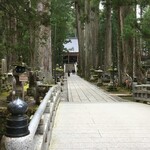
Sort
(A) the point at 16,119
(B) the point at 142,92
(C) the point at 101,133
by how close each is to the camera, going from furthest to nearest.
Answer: (B) the point at 142,92 → (C) the point at 101,133 → (A) the point at 16,119

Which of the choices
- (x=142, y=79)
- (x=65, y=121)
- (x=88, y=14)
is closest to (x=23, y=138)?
(x=65, y=121)

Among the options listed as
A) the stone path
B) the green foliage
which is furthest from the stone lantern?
the green foliage

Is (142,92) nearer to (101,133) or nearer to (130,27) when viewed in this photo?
(130,27)

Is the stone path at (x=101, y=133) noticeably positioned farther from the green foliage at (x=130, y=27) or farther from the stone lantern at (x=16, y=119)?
the green foliage at (x=130, y=27)

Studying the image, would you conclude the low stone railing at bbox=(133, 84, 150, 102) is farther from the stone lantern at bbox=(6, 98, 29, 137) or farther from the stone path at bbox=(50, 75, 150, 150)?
the stone lantern at bbox=(6, 98, 29, 137)

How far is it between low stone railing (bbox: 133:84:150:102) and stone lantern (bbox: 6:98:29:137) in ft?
43.0

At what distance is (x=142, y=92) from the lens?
16562 millimetres

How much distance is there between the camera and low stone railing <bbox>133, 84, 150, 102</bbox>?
52.5 feet

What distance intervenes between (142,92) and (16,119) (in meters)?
14.0

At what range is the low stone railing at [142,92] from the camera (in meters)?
16.0

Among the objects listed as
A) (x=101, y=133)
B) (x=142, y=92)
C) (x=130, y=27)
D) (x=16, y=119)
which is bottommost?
(x=101, y=133)

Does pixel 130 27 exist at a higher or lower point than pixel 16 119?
higher

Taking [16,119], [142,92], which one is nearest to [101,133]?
[16,119]

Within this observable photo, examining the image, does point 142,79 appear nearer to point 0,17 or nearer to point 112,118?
point 112,118
